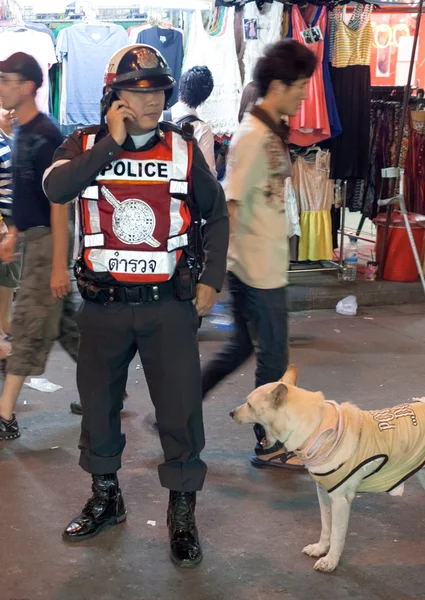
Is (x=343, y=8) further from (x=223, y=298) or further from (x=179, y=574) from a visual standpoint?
(x=179, y=574)

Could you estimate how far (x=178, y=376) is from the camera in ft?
10.5

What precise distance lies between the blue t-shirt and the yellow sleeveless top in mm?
4070

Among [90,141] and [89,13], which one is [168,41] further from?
[90,141]

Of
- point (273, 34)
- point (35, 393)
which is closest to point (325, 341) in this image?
point (35, 393)

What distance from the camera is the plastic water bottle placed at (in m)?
7.97

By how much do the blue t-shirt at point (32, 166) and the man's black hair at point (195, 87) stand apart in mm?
1873

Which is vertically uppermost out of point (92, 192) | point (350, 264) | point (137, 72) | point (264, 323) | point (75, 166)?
point (137, 72)

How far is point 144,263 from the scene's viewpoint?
10.2 ft

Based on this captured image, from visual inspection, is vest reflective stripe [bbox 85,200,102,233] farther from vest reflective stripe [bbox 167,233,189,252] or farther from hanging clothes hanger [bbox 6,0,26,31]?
hanging clothes hanger [bbox 6,0,26,31]

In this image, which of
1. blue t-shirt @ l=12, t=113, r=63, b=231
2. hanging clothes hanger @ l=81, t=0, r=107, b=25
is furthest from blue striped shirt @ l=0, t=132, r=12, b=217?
hanging clothes hanger @ l=81, t=0, r=107, b=25

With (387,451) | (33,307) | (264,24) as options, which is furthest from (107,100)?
(264,24)

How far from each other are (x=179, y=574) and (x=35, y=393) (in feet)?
7.76

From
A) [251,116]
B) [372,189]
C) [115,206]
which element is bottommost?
[372,189]

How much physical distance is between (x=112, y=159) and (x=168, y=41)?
5531mm
